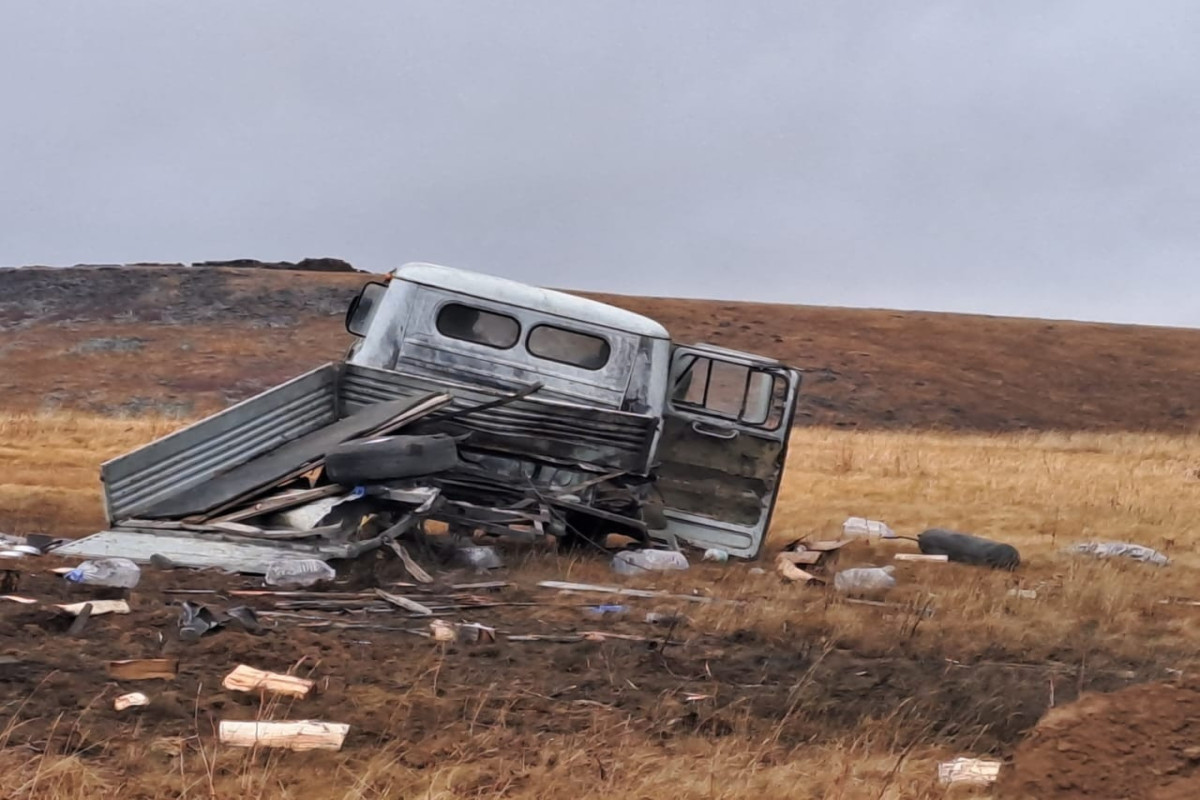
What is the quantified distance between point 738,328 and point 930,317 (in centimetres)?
1191

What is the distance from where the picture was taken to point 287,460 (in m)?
8.81

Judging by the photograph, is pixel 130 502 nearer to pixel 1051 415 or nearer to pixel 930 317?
pixel 1051 415

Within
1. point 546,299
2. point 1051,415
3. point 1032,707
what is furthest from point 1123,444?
point 1032,707

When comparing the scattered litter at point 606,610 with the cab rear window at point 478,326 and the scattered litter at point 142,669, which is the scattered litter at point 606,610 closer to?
the scattered litter at point 142,669

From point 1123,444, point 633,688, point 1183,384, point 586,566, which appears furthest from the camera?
point 1183,384

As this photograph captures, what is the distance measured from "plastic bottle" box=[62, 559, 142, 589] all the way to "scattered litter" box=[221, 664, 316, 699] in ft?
6.89

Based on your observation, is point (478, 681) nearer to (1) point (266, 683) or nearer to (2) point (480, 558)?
(1) point (266, 683)

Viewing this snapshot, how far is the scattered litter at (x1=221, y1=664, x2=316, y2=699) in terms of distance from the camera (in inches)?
195

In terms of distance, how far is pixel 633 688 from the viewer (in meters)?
5.52

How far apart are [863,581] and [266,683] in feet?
16.6

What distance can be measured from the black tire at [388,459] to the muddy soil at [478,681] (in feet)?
4.76

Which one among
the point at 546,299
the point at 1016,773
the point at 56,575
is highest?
the point at 546,299

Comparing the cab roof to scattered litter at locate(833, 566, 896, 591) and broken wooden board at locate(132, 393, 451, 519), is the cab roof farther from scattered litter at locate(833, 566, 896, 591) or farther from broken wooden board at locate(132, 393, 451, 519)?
scattered litter at locate(833, 566, 896, 591)

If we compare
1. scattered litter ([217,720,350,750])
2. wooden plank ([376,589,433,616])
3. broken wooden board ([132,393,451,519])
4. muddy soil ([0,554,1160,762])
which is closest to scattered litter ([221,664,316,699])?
muddy soil ([0,554,1160,762])
